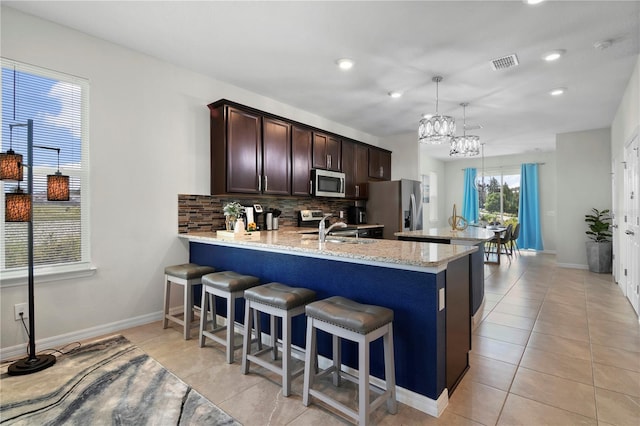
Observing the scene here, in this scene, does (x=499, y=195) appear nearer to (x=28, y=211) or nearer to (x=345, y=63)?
(x=345, y=63)

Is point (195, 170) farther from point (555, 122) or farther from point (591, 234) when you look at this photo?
point (591, 234)

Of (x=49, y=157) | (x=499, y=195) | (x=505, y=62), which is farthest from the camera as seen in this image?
(x=499, y=195)

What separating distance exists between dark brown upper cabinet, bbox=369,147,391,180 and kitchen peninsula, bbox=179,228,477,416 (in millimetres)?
3904

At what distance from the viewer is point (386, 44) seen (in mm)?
2906

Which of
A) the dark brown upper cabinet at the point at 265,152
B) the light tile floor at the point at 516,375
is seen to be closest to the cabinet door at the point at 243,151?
the dark brown upper cabinet at the point at 265,152

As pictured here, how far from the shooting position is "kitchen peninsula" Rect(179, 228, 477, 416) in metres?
1.80

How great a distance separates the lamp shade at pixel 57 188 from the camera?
2.40 m

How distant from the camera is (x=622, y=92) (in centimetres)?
410

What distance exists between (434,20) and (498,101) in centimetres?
240

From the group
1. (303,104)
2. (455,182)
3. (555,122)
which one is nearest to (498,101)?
(555,122)

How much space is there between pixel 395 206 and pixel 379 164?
111cm

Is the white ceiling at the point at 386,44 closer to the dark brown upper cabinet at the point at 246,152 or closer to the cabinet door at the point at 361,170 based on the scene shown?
the dark brown upper cabinet at the point at 246,152

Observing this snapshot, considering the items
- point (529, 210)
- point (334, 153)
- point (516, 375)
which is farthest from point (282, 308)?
point (529, 210)

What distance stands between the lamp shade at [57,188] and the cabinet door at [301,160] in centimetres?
254
